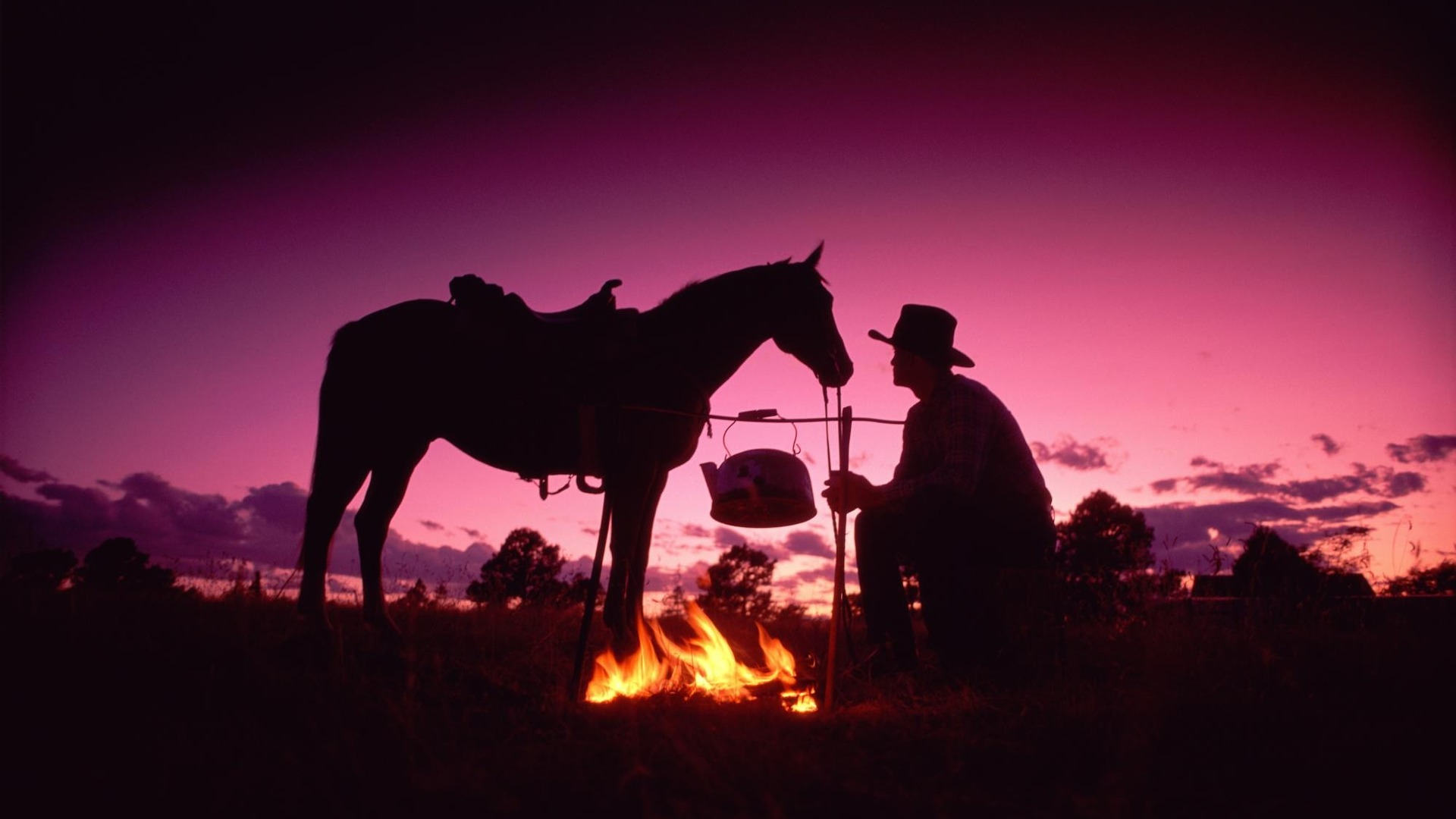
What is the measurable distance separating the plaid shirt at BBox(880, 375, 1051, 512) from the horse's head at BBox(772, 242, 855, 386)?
807 mm

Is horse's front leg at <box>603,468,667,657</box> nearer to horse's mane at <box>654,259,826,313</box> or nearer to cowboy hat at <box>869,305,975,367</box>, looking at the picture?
horse's mane at <box>654,259,826,313</box>

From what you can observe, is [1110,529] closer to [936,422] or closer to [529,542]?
[529,542]

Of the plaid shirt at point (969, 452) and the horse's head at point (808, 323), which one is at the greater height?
the horse's head at point (808, 323)

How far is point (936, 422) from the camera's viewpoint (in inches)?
179

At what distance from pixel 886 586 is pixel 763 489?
42.8 inches

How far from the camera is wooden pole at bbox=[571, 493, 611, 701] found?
12.0ft

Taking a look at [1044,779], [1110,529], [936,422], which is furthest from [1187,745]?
[1110,529]

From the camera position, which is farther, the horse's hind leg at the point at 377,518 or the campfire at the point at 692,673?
the horse's hind leg at the point at 377,518

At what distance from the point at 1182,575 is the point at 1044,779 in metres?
4.81

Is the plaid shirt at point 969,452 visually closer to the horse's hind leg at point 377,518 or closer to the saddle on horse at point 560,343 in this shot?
the saddle on horse at point 560,343

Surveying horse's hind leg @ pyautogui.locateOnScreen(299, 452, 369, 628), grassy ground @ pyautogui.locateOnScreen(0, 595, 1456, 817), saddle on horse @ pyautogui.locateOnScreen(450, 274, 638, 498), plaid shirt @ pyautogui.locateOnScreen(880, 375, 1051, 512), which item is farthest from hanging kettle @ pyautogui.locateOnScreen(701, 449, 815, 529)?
horse's hind leg @ pyautogui.locateOnScreen(299, 452, 369, 628)

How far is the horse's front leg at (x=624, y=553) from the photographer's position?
14.4 ft

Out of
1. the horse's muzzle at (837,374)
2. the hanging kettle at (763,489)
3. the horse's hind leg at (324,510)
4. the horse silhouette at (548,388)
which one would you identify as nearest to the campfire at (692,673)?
the horse silhouette at (548,388)

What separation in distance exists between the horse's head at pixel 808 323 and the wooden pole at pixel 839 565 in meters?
1.24
